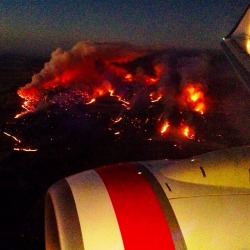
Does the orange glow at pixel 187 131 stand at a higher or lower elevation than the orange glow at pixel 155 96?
lower

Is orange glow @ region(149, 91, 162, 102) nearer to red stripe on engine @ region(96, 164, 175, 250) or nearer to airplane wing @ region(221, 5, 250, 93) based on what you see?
airplane wing @ region(221, 5, 250, 93)

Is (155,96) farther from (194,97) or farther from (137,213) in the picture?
(137,213)

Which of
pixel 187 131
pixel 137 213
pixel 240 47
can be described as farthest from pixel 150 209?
pixel 187 131

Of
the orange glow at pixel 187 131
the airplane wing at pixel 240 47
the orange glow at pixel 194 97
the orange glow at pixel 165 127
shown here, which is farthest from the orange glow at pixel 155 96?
the airplane wing at pixel 240 47

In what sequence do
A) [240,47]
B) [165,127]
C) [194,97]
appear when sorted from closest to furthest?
1. [240,47]
2. [165,127]
3. [194,97]

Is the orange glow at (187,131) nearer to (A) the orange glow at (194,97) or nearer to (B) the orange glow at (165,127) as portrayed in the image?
(B) the orange glow at (165,127)

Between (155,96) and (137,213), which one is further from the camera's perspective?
(155,96)

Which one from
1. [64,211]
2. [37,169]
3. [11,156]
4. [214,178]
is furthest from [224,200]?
[11,156]
